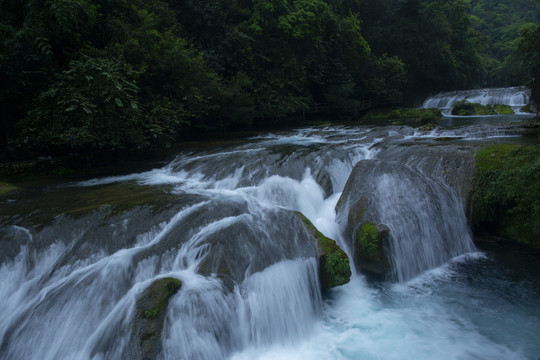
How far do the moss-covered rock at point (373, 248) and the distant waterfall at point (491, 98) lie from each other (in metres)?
20.5

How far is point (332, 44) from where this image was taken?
75.7 ft

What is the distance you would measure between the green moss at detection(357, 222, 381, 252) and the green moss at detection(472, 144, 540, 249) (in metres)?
2.63

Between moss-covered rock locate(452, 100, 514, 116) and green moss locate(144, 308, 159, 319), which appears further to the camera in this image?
moss-covered rock locate(452, 100, 514, 116)

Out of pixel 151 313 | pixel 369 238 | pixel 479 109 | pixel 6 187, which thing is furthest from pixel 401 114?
pixel 151 313

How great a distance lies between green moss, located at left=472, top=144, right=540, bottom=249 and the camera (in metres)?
6.04

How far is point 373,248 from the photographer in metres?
5.53

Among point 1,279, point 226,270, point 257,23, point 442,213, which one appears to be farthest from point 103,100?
point 257,23

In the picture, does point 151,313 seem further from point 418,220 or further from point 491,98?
point 491,98

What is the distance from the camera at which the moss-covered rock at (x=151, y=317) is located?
3.53 m

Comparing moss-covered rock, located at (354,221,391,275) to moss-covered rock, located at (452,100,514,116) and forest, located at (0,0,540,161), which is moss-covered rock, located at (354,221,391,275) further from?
moss-covered rock, located at (452,100,514,116)

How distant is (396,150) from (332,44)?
1667cm

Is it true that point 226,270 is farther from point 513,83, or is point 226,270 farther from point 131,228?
point 513,83

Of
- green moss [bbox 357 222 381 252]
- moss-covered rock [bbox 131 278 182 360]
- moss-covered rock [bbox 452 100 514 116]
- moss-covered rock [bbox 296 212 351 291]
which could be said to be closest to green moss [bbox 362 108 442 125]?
moss-covered rock [bbox 452 100 514 116]

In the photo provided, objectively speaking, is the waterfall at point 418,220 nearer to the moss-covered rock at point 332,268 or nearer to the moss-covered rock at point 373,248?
the moss-covered rock at point 373,248
